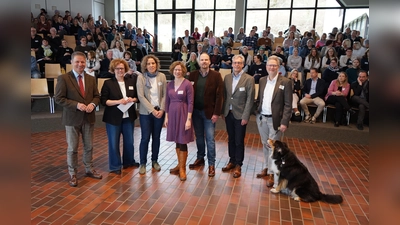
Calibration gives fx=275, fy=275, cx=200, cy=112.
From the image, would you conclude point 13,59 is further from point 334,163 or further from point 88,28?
point 88,28

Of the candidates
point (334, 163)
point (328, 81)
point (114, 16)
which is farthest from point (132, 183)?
point (114, 16)

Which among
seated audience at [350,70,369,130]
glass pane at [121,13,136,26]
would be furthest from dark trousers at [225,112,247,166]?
glass pane at [121,13,136,26]

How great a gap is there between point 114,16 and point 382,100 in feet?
55.8

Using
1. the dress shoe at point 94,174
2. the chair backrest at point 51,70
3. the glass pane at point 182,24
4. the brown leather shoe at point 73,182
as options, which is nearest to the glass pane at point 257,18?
the glass pane at point 182,24

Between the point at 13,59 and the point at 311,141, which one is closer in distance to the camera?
the point at 13,59

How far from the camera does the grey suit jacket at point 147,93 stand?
3.79m

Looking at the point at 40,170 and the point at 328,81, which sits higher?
the point at 328,81

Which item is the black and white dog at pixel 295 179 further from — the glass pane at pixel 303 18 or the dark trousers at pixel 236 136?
the glass pane at pixel 303 18

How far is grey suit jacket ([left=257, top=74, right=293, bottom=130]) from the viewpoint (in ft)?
11.5

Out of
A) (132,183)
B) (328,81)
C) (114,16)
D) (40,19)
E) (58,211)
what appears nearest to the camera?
(58,211)

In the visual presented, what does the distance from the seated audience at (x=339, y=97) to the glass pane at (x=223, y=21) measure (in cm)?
923

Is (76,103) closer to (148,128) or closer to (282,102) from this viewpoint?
(148,128)

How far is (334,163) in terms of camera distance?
4551mm

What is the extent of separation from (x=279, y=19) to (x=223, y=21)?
289cm
